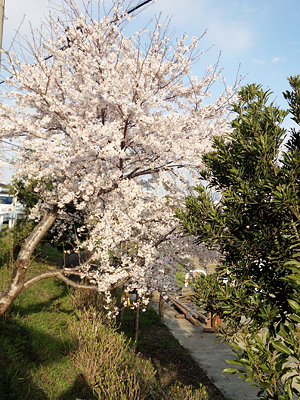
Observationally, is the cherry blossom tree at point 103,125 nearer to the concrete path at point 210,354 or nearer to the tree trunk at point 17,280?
the tree trunk at point 17,280

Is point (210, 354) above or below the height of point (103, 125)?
below

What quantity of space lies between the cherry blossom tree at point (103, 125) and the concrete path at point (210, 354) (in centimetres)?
336

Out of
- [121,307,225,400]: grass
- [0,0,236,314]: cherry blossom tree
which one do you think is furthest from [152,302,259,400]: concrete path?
[0,0,236,314]: cherry blossom tree

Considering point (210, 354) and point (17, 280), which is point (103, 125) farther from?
point (210, 354)

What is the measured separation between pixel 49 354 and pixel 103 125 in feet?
16.9

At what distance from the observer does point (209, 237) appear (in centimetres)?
343

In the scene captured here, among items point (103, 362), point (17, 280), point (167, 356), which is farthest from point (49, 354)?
point (167, 356)

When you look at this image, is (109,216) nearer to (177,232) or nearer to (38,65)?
(177,232)

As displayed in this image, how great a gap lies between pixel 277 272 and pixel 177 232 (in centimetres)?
419

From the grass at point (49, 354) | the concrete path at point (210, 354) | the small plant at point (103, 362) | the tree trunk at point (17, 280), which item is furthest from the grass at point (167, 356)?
the tree trunk at point (17, 280)

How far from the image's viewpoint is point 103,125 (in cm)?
656

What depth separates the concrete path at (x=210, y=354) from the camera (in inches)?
275

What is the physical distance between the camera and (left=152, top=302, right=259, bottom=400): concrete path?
6.98 meters

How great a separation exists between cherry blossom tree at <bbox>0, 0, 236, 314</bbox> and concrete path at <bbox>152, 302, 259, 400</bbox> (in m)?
3.36
